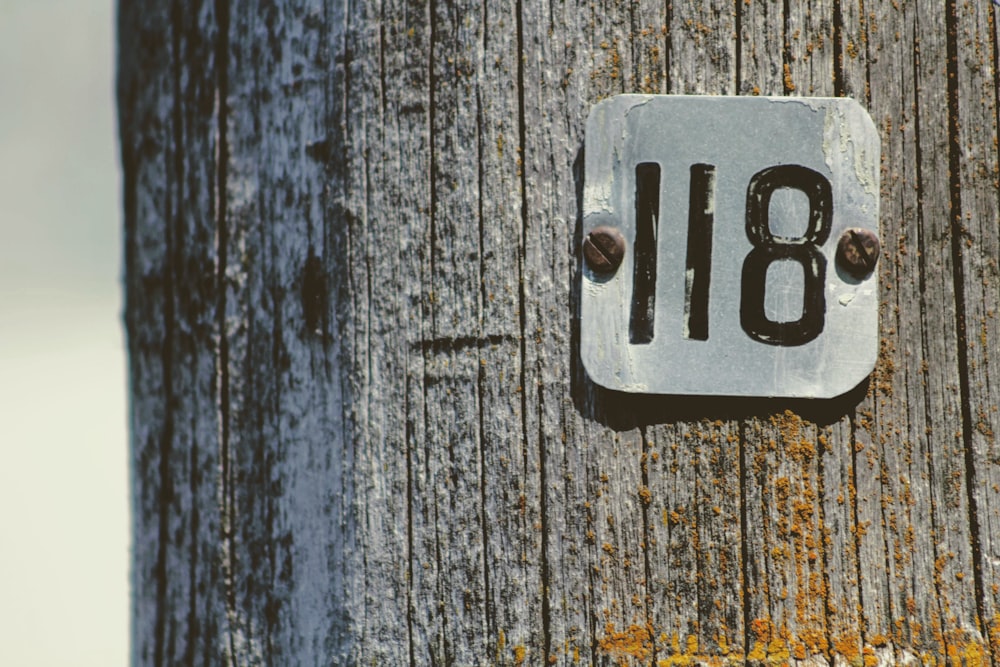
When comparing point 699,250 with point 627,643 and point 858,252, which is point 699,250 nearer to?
point 858,252

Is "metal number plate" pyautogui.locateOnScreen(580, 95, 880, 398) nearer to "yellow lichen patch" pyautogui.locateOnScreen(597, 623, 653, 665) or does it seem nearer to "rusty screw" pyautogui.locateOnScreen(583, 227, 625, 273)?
"rusty screw" pyautogui.locateOnScreen(583, 227, 625, 273)

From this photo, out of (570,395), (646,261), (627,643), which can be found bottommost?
(627,643)

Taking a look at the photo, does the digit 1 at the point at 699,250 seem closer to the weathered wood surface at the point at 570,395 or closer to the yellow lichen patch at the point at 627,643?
the weathered wood surface at the point at 570,395

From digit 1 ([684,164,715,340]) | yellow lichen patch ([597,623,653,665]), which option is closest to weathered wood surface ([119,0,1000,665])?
yellow lichen patch ([597,623,653,665])

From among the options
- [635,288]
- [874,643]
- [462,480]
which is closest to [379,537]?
[462,480]

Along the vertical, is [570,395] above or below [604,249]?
below

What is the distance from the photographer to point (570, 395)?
3.35 ft

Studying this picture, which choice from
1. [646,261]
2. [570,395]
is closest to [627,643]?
[570,395]

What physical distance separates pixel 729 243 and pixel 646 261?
0.36 feet

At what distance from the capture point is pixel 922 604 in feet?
3.35

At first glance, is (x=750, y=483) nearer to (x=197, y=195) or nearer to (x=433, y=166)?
(x=433, y=166)

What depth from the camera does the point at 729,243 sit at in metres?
1.02

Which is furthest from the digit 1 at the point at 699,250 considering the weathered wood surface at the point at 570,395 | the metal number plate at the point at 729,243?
the weathered wood surface at the point at 570,395

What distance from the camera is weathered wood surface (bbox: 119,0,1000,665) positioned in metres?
1.01
